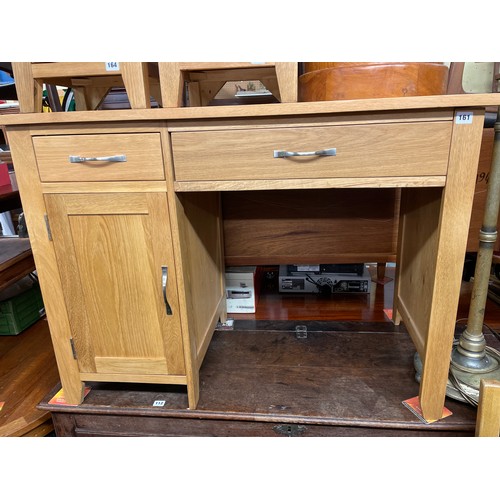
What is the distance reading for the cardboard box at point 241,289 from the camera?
5.28ft

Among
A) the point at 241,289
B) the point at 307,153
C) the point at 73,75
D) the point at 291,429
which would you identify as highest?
the point at 73,75

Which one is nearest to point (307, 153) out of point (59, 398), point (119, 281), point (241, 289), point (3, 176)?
point (119, 281)

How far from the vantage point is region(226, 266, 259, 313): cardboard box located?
5.28 feet

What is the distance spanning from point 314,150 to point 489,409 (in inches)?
27.3

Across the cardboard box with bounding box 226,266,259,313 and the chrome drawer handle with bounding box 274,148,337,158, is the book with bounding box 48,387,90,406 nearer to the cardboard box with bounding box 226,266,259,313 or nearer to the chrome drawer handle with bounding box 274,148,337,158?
the cardboard box with bounding box 226,266,259,313

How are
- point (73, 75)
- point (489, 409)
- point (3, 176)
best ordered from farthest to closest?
point (3, 176), point (73, 75), point (489, 409)

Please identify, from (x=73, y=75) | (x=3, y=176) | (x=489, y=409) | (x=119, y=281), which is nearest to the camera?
(x=489, y=409)

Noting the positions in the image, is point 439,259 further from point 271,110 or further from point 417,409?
point 271,110

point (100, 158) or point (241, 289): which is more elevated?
point (100, 158)

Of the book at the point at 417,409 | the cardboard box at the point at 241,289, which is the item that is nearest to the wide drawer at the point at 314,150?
the book at the point at 417,409

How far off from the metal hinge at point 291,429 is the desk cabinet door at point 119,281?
335 millimetres

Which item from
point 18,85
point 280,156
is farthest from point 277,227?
point 18,85

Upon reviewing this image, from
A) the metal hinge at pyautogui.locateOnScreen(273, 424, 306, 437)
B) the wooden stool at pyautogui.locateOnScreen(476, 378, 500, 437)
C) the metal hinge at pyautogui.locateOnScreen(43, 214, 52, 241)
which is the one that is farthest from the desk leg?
the metal hinge at pyautogui.locateOnScreen(43, 214, 52, 241)

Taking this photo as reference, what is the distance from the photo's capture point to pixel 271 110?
842 mm
